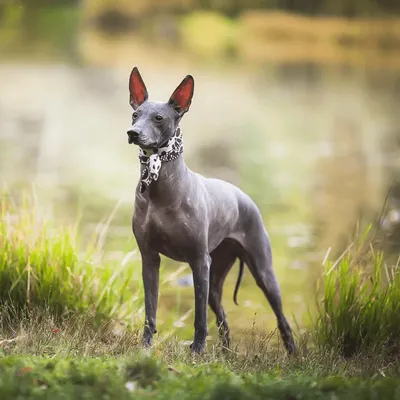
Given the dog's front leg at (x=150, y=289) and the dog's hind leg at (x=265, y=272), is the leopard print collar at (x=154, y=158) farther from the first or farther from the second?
the dog's hind leg at (x=265, y=272)

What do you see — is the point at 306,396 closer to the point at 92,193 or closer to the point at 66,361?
the point at 66,361

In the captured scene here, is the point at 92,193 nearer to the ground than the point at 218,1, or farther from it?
nearer to the ground

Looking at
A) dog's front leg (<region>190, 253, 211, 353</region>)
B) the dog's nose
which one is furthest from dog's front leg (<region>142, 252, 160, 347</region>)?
the dog's nose

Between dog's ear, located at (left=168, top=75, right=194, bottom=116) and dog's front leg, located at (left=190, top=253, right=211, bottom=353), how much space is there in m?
0.77

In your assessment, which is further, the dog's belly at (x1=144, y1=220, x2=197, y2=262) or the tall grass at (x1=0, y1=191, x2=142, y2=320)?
the tall grass at (x1=0, y1=191, x2=142, y2=320)

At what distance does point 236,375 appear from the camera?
14.3 feet

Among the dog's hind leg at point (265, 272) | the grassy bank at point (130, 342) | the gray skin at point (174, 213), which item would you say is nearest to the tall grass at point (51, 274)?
the grassy bank at point (130, 342)

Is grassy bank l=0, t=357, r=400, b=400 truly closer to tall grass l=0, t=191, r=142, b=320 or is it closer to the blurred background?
tall grass l=0, t=191, r=142, b=320

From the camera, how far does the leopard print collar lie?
16.1ft

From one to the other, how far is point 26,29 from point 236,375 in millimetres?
22955

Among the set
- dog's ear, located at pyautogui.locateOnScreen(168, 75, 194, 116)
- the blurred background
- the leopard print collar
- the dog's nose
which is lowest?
the blurred background

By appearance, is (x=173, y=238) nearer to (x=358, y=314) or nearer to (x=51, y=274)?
(x=51, y=274)

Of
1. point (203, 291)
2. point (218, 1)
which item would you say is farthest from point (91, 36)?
point (203, 291)

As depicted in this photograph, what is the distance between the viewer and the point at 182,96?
4973 mm
